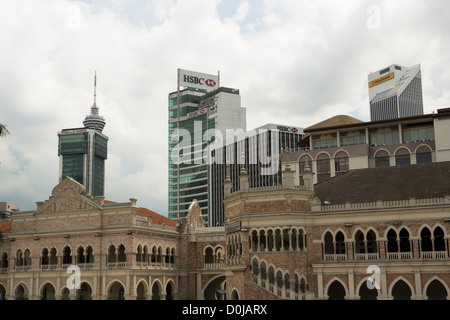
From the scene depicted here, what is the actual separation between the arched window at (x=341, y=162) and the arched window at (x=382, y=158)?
3.92 metres

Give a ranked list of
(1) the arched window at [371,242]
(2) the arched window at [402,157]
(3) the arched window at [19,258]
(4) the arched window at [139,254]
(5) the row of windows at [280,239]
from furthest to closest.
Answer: (2) the arched window at [402,157] → (3) the arched window at [19,258] → (4) the arched window at [139,254] → (1) the arched window at [371,242] → (5) the row of windows at [280,239]

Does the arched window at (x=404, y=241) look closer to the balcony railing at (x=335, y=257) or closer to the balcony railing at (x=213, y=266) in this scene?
the balcony railing at (x=335, y=257)

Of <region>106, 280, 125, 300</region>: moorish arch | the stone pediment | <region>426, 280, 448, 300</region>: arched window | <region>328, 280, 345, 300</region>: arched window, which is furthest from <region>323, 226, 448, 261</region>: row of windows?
the stone pediment

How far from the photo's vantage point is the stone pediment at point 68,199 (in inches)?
2240

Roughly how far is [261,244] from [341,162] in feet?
105

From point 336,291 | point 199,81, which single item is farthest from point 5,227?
point 199,81

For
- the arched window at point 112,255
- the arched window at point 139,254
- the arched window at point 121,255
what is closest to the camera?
the arched window at point 139,254

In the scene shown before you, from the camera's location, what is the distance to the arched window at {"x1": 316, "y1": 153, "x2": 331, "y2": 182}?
75.8 metres

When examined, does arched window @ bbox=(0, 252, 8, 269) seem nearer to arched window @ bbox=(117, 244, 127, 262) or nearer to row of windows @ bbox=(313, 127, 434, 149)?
arched window @ bbox=(117, 244, 127, 262)

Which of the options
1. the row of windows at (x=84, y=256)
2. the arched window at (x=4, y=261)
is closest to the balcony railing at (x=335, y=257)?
the row of windows at (x=84, y=256)

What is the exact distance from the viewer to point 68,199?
189 feet

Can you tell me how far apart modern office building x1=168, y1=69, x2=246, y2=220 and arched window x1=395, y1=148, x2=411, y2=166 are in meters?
82.1

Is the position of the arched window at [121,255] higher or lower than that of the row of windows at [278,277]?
higher
